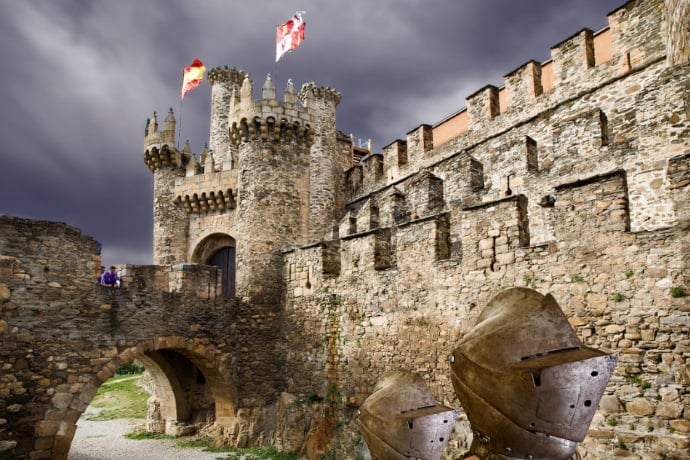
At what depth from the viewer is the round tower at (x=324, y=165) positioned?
14281 millimetres

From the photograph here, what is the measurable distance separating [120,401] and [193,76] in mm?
12965

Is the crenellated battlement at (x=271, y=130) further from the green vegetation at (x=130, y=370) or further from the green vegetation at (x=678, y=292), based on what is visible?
the green vegetation at (x=130, y=370)

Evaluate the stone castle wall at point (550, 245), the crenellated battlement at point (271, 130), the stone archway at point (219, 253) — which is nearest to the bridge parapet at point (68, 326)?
the stone castle wall at point (550, 245)

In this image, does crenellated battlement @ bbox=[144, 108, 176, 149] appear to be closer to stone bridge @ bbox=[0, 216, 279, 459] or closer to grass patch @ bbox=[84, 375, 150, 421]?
stone bridge @ bbox=[0, 216, 279, 459]

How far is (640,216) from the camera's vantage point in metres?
8.97

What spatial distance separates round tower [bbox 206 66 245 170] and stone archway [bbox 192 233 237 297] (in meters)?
4.15

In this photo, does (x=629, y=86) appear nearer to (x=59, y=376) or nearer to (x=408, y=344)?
(x=408, y=344)

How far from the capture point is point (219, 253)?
17328 millimetres

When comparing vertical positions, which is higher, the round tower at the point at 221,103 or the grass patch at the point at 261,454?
the round tower at the point at 221,103

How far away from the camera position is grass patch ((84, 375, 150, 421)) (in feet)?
55.6

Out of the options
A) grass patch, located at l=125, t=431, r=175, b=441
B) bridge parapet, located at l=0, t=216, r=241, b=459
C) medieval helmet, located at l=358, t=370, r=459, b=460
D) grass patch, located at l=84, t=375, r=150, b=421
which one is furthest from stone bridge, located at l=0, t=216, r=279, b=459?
medieval helmet, located at l=358, t=370, r=459, b=460

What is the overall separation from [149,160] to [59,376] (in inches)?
406

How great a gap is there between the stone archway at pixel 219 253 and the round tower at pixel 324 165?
3558 millimetres

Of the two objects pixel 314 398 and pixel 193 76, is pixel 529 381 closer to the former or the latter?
pixel 314 398
